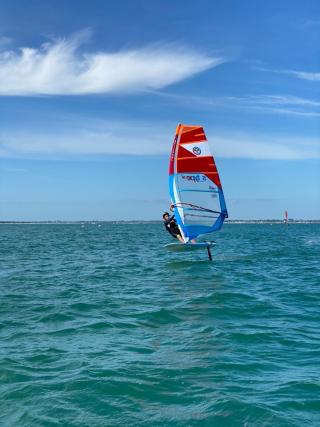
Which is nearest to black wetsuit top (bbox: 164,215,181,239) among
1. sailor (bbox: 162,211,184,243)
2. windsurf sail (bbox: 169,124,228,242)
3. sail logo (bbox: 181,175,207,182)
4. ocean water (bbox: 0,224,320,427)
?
sailor (bbox: 162,211,184,243)

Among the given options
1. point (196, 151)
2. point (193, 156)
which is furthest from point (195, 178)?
point (196, 151)

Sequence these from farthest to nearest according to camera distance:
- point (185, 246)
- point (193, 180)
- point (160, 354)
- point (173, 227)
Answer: point (173, 227) → point (185, 246) → point (193, 180) → point (160, 354)

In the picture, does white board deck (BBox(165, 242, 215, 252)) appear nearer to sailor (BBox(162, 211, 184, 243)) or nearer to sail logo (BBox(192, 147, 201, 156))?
sailor (BBox(162, 211, 184, 243))

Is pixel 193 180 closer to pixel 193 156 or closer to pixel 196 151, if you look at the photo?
pixel 193 156

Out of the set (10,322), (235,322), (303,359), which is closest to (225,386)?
(303,359)

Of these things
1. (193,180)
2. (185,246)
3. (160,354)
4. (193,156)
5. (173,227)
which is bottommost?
(160,354)

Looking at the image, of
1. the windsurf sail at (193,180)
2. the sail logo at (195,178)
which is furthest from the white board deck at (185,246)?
the sail logo at (195,178)

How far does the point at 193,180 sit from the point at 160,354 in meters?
14.5

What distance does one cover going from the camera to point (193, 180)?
21859 millimetres

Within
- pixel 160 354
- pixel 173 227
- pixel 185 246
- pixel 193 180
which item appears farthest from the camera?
pixel 173 227

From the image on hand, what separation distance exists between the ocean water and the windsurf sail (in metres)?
6.44

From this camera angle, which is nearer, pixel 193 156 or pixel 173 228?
pixel 193 156

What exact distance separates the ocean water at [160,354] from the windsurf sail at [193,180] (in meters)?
6.44

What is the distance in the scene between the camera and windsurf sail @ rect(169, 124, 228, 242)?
21.8 metres
